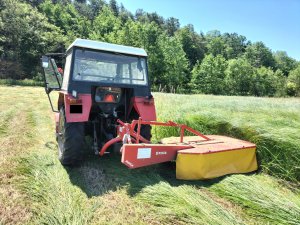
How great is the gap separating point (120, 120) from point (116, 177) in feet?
3.52

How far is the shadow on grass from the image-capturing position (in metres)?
3.87

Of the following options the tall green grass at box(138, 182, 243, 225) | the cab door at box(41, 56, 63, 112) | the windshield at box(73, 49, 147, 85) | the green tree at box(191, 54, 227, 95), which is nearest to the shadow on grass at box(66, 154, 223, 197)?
the tall green grass at box(138, 182, 243, 225)

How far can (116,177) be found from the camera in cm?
427

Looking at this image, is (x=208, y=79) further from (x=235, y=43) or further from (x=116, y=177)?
(x=235, y=43)

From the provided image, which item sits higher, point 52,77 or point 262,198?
point 52,77

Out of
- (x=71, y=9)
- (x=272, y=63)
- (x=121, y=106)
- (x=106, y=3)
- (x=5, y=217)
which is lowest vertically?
(x=5, y=217)


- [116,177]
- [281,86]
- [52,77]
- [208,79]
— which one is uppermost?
[208,79]

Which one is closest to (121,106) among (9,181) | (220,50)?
(9,181)

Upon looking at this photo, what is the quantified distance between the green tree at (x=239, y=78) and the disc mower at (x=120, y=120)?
4056cm

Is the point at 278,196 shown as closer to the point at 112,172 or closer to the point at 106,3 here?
the point at 112,172

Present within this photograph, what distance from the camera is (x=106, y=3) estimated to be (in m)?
110

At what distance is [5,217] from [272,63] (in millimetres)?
98065

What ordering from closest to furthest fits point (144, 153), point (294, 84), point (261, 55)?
1. point (144, 153)
2. point (294, 84)
3. point (261, 55)

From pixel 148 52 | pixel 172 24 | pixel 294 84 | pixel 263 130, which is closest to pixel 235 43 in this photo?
pixel 172 24
